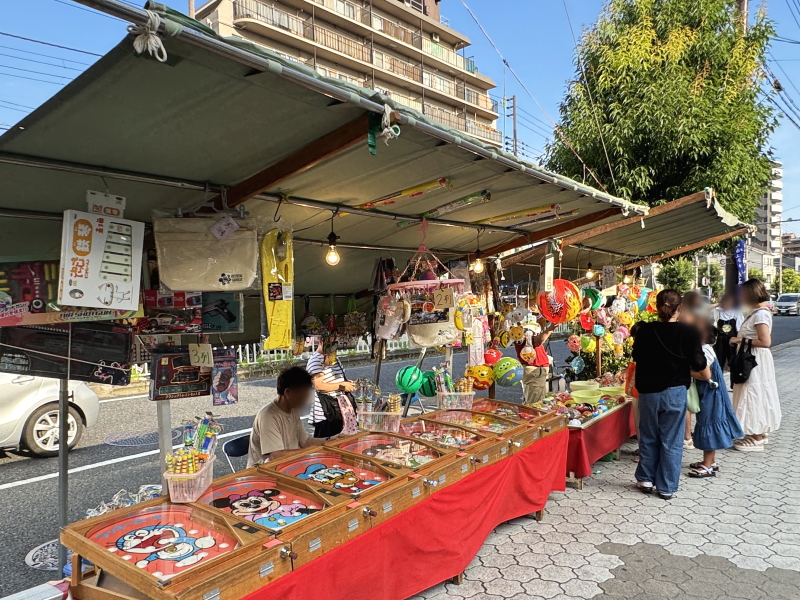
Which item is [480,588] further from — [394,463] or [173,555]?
[173,555]

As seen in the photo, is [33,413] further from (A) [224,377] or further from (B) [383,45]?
(B) [383,45]

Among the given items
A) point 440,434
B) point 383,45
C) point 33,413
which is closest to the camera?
point 440,434

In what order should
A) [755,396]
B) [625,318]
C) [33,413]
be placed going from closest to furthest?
[755,396] < [33,413] < [625,318]

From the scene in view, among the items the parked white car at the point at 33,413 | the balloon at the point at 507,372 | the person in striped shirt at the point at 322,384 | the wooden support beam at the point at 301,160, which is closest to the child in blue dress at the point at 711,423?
the balloon at the point at 507,372

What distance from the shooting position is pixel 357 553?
7.96ft

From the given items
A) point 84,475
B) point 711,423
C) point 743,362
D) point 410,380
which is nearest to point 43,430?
point 84,475

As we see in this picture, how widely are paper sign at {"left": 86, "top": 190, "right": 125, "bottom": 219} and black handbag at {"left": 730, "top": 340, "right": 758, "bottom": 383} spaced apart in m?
6.14

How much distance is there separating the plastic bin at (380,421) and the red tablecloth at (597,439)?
1.82 meters

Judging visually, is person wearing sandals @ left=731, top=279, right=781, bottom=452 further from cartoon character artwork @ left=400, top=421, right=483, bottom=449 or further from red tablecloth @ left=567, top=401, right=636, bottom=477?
cartoon character artwork @ left=400, top=421, right=483, bottom=449

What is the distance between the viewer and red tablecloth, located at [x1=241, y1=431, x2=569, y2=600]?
2.26 meters

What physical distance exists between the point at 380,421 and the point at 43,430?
5.01 metres

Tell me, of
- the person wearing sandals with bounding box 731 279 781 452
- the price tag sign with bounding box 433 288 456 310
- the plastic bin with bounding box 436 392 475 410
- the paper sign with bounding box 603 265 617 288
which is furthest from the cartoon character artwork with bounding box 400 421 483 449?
the paper sign with bounding box 603 265 617 288

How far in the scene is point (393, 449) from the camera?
11.6 feet

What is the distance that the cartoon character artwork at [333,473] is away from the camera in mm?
2819
